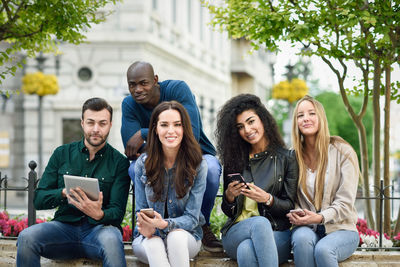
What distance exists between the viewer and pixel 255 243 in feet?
16.1

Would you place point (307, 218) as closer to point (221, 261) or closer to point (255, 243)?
point (255, 243)

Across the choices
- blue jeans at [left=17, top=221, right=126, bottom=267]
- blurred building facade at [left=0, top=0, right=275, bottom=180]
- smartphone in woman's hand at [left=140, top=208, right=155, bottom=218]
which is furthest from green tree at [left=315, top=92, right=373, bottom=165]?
smartphone in woman's hand at [left=140, top=208, right=155, bottom=218]

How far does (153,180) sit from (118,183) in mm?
467

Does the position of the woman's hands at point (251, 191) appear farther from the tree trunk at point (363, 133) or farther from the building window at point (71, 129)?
the building window at point (71, 129)

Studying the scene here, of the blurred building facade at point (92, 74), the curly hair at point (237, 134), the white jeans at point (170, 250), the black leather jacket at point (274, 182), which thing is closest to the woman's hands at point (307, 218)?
the black leather jacket at point (274, 182)

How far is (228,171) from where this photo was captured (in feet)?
17.9

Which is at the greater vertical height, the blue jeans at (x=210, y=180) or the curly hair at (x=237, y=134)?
the curly hair at (x=237, y=134)

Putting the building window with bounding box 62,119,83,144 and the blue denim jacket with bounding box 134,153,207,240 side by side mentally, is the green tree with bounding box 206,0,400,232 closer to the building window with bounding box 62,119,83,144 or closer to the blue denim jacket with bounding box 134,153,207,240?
the blue denim jacket with bounding box 134,153,207,240

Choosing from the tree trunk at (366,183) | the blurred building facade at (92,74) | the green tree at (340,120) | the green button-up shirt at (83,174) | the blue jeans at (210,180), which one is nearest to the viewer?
the green button-up shirt at (83,174)

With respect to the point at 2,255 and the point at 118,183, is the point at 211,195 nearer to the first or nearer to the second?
the point at 118,183

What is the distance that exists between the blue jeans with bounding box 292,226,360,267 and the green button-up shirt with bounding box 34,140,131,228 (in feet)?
5.08

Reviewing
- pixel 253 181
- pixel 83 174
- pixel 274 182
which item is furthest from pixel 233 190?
pixel 83 174

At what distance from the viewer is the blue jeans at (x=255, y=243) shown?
4.84 m

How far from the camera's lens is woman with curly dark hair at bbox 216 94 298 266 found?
503 centimetres
